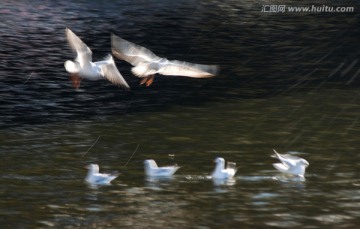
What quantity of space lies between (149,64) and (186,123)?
713 centimetres

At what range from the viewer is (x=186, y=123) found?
24.4 m

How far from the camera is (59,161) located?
20.1 m

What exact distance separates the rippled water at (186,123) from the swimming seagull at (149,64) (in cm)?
216

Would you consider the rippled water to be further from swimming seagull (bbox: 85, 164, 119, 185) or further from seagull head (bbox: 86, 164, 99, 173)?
seagull head (bbox: 86, 164, 99, 173)

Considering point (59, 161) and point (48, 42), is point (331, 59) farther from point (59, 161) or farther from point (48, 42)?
point (59, 161)

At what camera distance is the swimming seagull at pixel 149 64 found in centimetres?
1691

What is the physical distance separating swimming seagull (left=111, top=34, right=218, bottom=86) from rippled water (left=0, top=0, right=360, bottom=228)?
216 cm

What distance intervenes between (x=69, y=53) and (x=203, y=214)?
18.4 m

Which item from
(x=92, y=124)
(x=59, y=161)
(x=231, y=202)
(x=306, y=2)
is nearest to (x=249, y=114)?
(x=92, y=124)

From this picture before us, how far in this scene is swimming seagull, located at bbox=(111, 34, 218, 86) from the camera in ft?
55.5

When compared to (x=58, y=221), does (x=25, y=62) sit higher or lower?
higher

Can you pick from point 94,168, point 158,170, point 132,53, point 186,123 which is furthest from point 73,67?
point 186,123

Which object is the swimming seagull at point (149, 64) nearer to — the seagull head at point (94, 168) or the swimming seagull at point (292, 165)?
the seagull head at point (94, 168)

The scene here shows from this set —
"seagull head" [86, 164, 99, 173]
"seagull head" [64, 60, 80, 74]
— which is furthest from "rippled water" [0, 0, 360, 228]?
"seagull head" [64, 60, 80, 74]
